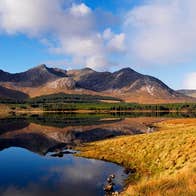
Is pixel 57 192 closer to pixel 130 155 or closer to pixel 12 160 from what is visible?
pixel 130 155

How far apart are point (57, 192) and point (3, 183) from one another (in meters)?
9.16

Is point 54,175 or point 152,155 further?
point 152,155

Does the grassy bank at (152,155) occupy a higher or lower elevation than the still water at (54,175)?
higher

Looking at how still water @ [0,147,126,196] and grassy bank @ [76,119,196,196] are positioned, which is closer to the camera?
grassy bank @ [76,119,196,196]

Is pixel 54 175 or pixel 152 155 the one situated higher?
pixel 152 155

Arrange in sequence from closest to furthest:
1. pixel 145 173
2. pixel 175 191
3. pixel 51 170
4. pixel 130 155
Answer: pixel 175 191, pixel 145 173, pixel 51 170, pixel 130 155

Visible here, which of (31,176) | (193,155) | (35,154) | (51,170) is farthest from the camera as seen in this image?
→ (35,154)

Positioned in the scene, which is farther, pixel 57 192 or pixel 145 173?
pixel 145 173

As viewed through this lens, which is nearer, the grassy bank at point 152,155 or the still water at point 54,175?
the grassy bank at point 152,155

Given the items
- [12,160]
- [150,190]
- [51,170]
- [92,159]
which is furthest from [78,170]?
[150,190]

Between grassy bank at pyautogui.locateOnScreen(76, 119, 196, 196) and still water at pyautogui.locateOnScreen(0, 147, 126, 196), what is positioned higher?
grassy bank at pyautogui.locateOnScreen(76, 119, 196, 196)

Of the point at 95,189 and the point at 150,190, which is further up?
the point at 150,190

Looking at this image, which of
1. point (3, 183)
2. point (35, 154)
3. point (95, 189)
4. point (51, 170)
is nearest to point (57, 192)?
point (95, 189)

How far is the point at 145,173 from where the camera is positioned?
140ft
